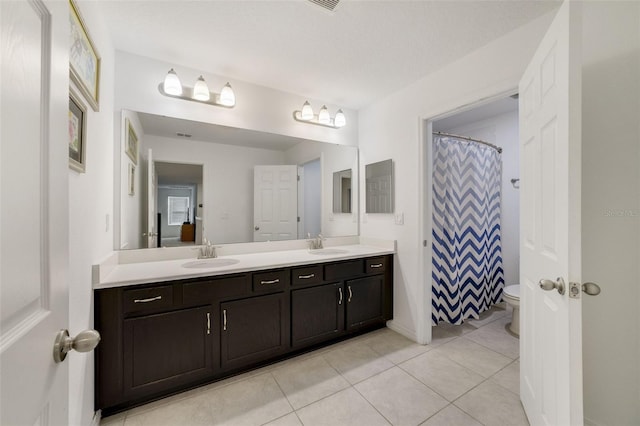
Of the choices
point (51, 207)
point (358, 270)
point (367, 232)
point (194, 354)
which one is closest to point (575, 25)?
point (51, 207)

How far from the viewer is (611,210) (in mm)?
1331

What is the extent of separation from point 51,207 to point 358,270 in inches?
84.9

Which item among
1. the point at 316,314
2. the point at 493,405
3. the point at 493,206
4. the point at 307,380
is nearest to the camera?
the point at 493,405

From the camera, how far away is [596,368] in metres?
1.37

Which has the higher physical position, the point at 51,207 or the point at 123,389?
the point at 51,207

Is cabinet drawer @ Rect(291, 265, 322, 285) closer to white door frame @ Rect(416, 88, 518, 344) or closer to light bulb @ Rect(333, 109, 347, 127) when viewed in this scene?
white door frame @ Rect(416, 88, 518, 344)

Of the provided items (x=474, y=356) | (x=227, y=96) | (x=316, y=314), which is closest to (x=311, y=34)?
(x=227, y=96)

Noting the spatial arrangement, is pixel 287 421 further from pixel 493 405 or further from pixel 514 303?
pixel 514 303

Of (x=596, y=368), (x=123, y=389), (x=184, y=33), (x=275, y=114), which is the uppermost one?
(x=184, y=33)

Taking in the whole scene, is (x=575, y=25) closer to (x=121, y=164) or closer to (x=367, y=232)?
(x=367, y=232)

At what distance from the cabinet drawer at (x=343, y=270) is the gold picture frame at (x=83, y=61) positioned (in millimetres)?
1840

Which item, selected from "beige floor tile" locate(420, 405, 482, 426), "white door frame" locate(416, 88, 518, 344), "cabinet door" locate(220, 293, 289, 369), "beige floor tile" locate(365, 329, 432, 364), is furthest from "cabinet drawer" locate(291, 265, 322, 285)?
"beige floor tile" locate(420, 405, 482, 426)

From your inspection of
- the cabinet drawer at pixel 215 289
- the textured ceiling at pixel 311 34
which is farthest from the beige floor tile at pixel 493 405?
the textured ceiling at pixel 311 34

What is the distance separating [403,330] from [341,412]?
46.7 inches
